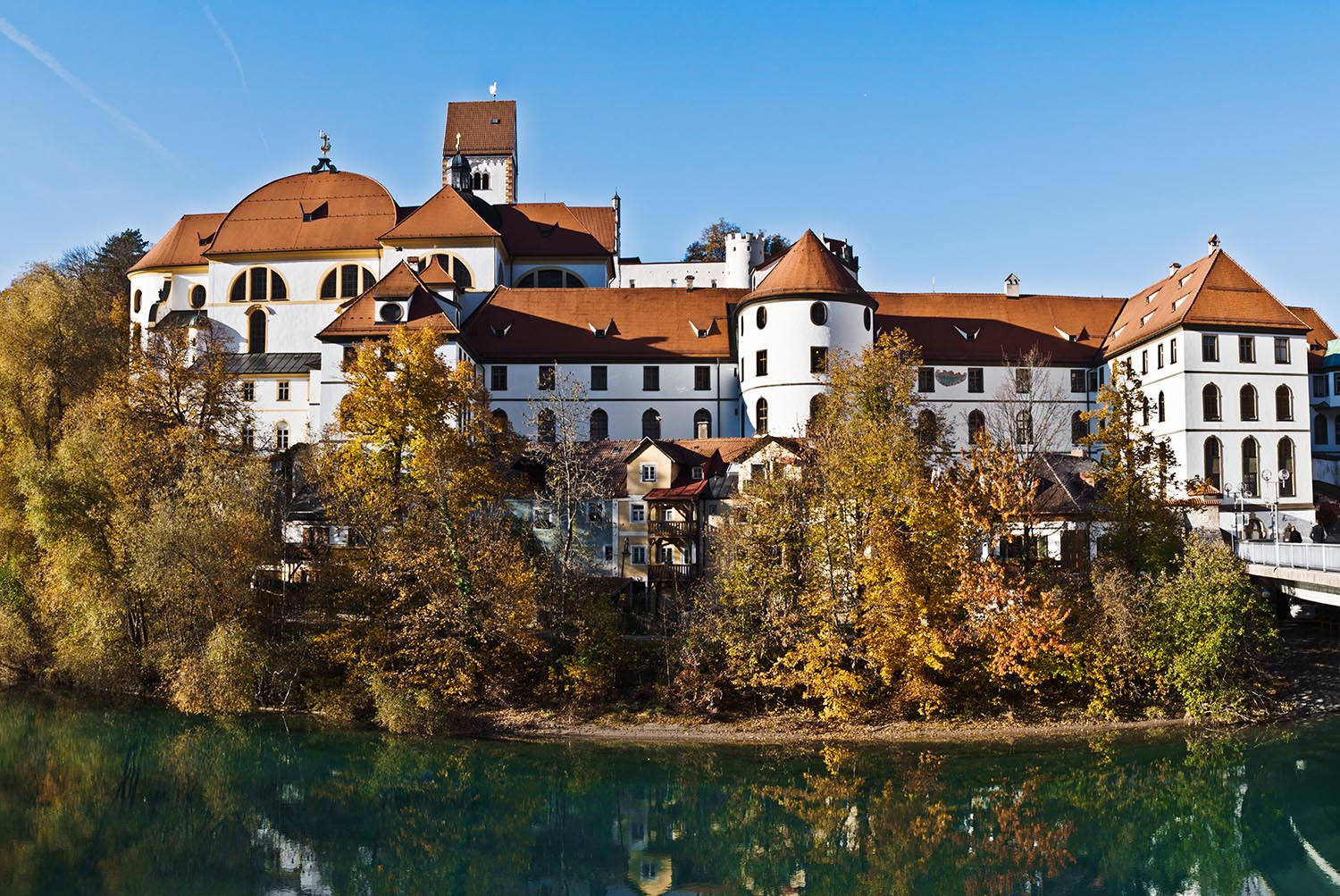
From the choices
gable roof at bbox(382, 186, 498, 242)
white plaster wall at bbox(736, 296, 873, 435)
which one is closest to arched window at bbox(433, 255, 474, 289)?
gable roof at bbox(382, 186, 498, 242)

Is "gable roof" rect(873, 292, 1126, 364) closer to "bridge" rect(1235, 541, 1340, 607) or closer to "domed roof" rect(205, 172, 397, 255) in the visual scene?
"bridge" rect(1235, 541, 1340, 607)

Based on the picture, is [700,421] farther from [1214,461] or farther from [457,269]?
[1214,461]

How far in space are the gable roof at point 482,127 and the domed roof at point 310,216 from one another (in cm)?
1670

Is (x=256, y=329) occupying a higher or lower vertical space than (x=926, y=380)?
higher

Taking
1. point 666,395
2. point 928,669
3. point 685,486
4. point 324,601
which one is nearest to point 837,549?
point 928,669

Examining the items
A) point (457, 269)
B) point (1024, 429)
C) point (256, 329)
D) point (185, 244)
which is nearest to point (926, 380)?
point (1024, 429)

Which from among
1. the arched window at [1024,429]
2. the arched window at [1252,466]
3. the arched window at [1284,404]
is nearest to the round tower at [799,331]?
the arched window at [1024,429]

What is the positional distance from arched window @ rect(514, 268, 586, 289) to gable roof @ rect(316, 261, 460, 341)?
11820 millimetres

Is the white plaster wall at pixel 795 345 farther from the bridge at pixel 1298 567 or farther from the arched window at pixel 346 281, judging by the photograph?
the arched window at pixel 346 281

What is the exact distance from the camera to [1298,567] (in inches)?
1266

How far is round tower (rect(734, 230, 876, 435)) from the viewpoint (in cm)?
4728

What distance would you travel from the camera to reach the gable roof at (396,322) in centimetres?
4628

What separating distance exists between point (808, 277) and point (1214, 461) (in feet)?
55.8

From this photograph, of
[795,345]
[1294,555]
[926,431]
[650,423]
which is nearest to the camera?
[1294,555]
